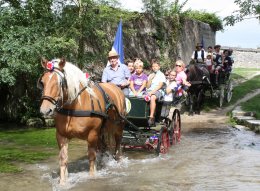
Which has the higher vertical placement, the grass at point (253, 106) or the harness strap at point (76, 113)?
the harness strap at point (76, 113)

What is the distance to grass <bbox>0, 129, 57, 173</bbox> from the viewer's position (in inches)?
343

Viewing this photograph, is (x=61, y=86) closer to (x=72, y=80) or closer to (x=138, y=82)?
(x=72, y=80)

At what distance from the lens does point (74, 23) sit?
13430 mm

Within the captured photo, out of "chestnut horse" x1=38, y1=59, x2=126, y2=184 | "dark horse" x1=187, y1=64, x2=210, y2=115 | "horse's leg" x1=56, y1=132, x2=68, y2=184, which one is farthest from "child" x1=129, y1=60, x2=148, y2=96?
"dark horse" x1=187, y1=64, x2=210, y2=115

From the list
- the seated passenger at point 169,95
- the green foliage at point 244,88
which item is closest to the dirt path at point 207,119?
the green foliage at point 244,88

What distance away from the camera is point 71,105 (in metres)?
6.78

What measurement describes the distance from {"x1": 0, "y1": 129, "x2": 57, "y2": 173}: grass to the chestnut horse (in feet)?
5.49

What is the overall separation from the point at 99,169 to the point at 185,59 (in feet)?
52.0

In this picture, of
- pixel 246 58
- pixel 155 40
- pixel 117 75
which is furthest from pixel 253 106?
pixel 246 58

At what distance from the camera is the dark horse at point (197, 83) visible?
15.4 meters

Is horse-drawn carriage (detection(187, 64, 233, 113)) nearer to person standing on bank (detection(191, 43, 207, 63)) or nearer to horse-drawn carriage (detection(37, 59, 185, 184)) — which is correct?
person standing on bank (detection(191, 43, 207, 63))

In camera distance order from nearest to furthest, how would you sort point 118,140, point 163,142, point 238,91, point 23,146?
1. point 118,140
2. point 163,142
3. point 23,146
4. point 238,91

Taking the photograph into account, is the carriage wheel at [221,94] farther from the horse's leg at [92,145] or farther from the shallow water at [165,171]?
the horse's leg at [92,145]

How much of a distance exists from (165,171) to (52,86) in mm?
2781
